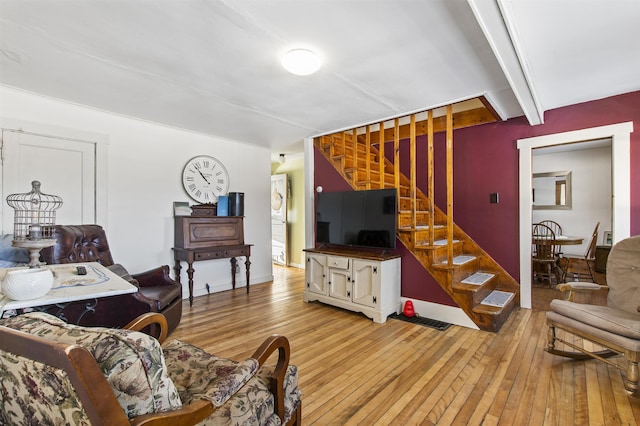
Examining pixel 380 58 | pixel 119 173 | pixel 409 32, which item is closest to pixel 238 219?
pixel 119 173

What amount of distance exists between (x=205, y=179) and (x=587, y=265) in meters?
6.26

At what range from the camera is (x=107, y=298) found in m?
2.42

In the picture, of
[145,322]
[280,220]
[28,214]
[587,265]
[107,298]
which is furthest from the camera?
[280,220]

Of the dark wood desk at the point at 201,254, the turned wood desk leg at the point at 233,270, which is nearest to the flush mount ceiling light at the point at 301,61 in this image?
the dark wood desk at the point at 201,254

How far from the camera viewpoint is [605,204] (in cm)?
544

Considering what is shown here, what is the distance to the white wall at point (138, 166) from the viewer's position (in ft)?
10.3

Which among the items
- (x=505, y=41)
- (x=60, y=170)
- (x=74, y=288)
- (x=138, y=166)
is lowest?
(x=74, y=288)

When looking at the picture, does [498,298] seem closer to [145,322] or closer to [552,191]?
[145,322]

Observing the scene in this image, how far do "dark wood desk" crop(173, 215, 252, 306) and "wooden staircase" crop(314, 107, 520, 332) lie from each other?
1.75 meters

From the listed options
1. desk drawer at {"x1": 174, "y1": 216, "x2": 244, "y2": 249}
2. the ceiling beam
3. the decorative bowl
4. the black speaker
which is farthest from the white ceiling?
the decorative bowl

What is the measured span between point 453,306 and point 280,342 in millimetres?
2452

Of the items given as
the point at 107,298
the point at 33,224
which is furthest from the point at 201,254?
the point at 33,224

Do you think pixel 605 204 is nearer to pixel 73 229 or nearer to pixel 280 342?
pixel 280 342

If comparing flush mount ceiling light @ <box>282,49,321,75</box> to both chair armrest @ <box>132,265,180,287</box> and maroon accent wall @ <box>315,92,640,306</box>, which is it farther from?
chair armrest @ <box>132,265,180,287</box>
